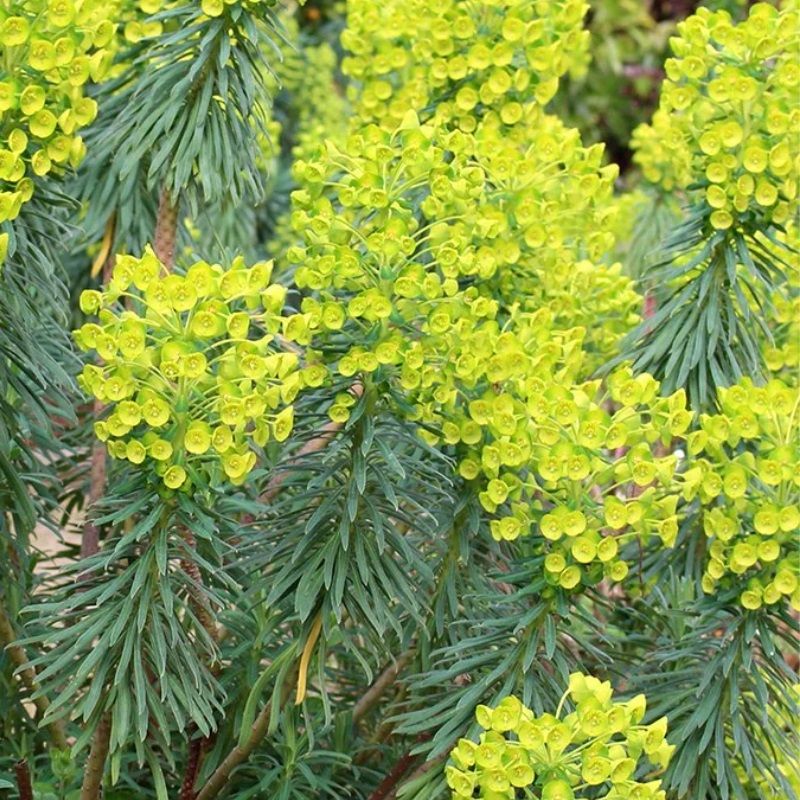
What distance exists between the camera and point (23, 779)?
2.23m

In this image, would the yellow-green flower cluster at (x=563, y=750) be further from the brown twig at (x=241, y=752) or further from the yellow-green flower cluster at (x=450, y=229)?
the yellow-green flower cluster at (x=450, y=229)

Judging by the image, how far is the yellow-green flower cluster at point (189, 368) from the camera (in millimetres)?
1797

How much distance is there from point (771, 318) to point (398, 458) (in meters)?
1.10

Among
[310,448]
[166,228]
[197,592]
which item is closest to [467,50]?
[166,228]

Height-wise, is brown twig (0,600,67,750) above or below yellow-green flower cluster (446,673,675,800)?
below

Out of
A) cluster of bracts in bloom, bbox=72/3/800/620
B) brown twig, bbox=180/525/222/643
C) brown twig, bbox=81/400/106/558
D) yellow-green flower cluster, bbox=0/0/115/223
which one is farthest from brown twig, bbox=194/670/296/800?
yellow-green flower cluster, bbox=0/0/115/223

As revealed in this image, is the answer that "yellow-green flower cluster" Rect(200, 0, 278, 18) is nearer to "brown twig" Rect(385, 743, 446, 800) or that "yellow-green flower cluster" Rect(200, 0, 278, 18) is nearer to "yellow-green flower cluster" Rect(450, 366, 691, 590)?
"yellow-green flower cluster" Rect(450, 366, 691, 590)

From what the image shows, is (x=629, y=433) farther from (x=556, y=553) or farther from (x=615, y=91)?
(x=615, y=91)

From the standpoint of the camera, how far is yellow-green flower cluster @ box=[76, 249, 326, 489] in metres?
1.80

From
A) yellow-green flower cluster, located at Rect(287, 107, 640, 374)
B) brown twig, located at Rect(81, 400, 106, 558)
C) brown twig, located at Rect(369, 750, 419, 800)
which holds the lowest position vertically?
brown twig, located at Rect(369, 750, 419, 800)

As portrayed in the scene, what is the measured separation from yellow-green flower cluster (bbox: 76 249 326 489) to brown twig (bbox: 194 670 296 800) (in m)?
0.44

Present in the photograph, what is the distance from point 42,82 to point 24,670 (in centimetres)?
98

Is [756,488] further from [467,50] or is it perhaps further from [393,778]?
[467,50]

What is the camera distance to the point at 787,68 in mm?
2330
